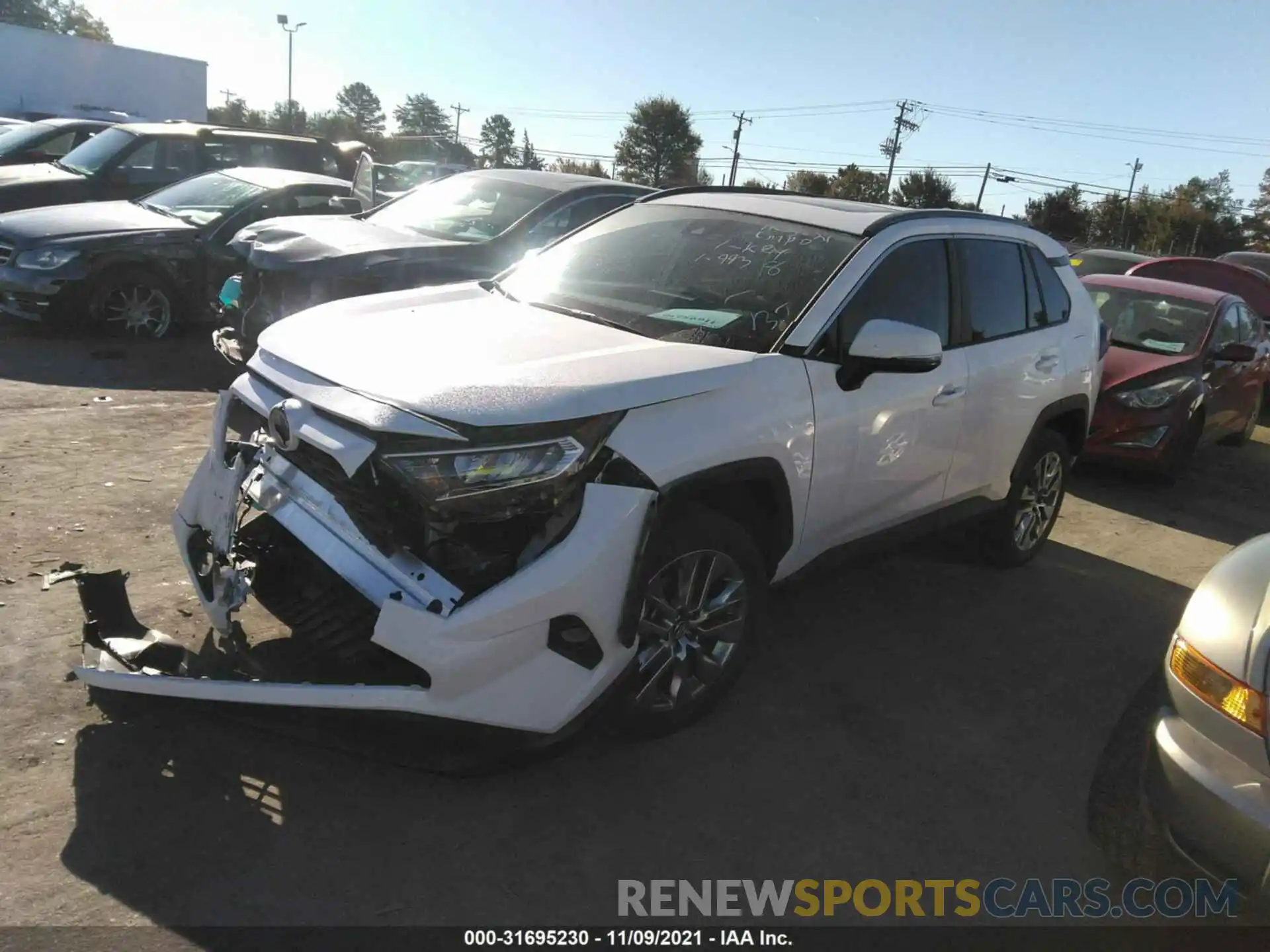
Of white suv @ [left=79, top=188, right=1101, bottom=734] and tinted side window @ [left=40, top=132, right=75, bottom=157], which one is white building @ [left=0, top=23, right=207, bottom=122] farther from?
white suv @ [left=79, top=188, right=1101, bottom=734]

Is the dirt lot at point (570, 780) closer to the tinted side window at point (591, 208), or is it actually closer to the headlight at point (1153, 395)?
the headlight at point (1153, 395)

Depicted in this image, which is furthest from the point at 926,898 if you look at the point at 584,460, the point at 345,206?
the point at 345,206

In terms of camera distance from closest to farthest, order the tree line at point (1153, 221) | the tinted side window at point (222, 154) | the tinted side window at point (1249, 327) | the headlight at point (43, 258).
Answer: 1. the headlight at point (43, 258)
2. the tinted side window at point (1249, 327)
3. the tinted side window at point (222, 154)
4. the tree line at point (1153, 221)

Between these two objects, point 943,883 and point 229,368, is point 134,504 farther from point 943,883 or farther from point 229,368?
point 943,883

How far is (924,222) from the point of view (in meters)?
4.29

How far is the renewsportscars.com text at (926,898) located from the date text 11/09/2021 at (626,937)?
58mm

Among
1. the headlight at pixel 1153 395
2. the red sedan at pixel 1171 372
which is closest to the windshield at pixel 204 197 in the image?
the red sedan at pixel 1171 372

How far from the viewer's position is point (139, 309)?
28.3 feet

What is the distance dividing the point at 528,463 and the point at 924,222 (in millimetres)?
2443

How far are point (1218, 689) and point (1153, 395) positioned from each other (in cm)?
577

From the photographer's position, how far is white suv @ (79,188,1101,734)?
2713 mm

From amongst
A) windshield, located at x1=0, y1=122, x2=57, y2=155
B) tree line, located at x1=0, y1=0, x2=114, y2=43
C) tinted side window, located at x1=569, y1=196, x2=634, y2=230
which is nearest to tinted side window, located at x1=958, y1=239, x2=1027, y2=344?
tinted side window, located at x1=569, y1=196, x2=634, y2=230

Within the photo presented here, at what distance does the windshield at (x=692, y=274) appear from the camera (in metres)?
3.67

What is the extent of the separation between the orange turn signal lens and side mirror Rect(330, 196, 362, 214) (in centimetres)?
862
